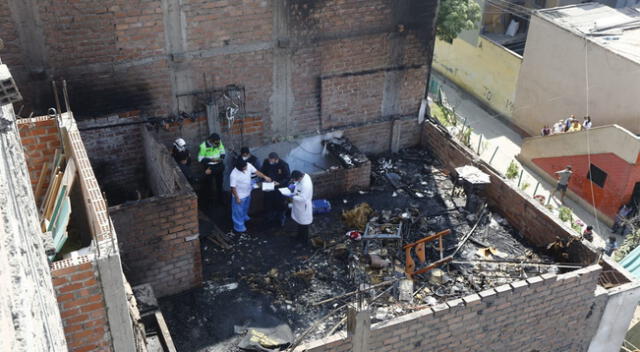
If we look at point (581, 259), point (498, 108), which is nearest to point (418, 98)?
point (581, 259)

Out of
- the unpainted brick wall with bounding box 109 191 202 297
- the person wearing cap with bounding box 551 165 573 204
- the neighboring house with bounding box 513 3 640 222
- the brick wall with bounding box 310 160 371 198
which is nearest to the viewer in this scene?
the unpainted brick wall with bounding box 109 191 202 297

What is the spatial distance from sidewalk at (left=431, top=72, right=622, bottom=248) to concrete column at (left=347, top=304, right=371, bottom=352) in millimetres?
10780

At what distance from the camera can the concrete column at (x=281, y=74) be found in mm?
11422

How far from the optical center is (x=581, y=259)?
10.3 m

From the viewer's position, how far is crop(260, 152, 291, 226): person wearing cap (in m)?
11.4

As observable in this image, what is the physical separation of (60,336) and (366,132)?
9.16 meters

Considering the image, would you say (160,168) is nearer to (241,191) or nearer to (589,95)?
(241,191)

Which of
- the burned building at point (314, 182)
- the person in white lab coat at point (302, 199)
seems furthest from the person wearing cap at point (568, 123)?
the person in white lab coat at point (302, 199)

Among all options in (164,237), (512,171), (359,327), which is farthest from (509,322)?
(512,171)

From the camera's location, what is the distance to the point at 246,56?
453 inches

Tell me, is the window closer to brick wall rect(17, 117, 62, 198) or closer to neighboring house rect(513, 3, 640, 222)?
neighboring house rect(513, 3, 640, 222)

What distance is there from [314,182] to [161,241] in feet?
11.0

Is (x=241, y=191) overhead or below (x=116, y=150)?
below

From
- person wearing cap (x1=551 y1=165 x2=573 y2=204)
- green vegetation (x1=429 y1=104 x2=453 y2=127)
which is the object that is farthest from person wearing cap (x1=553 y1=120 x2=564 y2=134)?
green vegetation (x1=429 y1=104 x2=453 y2=127)
